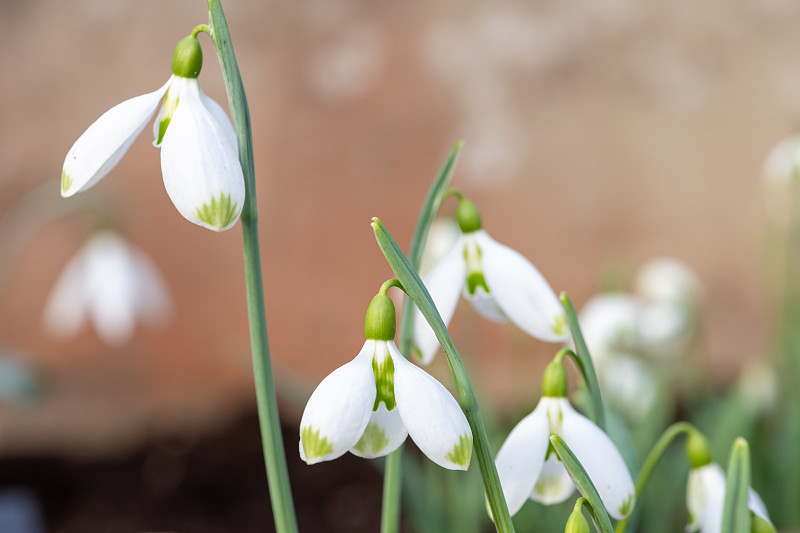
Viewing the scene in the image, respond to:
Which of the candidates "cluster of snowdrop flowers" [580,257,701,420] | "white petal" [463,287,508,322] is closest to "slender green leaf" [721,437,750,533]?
"white petal" [463,287,508,322]

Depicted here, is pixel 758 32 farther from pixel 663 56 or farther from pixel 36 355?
pixel 36 355

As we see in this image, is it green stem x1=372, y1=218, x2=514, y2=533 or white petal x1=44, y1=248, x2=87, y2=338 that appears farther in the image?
white petal x1=44, y1=248, x2=87, y2=338

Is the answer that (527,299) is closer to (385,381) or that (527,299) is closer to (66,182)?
(385,381)

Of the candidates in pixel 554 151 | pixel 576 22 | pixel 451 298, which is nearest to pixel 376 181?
pixel 554 151

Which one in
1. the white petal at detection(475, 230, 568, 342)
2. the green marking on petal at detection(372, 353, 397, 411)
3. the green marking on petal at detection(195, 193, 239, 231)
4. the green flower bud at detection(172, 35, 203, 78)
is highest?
the green flower bud at detection(172, 35, 203, 78)

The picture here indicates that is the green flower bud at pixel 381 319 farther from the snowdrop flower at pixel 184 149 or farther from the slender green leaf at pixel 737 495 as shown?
the slender green leaf at pixel 737 495

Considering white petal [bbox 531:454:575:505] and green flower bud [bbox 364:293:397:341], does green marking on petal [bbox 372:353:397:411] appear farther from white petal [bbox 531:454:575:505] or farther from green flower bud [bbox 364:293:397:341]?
white petal [bbox 531:454:575:505]
